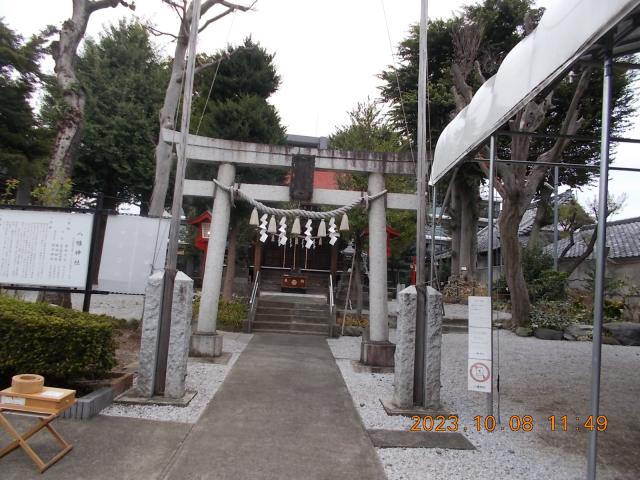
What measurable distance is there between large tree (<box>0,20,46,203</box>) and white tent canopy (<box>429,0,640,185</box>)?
37.6ft

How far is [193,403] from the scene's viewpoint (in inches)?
213

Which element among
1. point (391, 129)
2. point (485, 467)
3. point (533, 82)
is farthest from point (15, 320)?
point (391, 129)

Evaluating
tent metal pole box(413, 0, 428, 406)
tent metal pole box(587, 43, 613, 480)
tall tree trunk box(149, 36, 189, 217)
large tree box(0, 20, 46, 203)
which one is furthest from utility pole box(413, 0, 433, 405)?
large tree box(0, 20, 46, 203)

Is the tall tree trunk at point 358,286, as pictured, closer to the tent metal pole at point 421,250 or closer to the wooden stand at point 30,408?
the tent metal pole at point 421,250

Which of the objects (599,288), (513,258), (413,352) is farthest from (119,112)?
(599,288)

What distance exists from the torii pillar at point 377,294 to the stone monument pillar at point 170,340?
372 centimetres

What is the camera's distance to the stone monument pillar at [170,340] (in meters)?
5.34

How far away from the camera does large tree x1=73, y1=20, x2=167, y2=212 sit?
19453mm

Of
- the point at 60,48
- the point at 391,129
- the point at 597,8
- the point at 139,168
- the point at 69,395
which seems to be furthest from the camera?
the point at 139,168

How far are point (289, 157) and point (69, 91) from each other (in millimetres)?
5276

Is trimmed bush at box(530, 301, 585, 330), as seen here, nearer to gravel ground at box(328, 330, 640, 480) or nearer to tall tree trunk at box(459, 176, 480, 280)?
gravel ground at box(328, 330, 640, 480)

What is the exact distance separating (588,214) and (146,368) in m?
23.9

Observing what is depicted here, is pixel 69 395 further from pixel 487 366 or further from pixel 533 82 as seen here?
pixel 533 82

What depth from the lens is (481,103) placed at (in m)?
5.18
